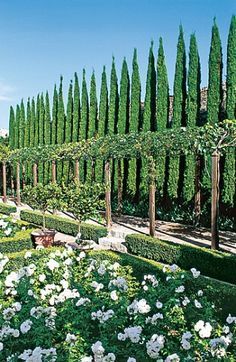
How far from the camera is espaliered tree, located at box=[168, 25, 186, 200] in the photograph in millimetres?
14984

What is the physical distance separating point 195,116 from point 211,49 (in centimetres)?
234

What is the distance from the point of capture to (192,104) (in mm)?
14789

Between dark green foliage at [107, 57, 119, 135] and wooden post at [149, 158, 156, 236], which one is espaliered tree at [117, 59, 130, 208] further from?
wooden post at [149, 158, 156, 236]

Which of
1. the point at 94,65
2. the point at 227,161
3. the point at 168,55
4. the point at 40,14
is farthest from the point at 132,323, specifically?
the point at 94,65

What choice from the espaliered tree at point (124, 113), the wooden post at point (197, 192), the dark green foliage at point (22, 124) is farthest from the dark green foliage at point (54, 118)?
the wooden post at point (197, 192)

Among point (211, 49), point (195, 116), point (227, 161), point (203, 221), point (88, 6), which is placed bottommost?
point (203, 221)

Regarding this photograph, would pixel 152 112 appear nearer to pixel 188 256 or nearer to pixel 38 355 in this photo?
pixel 188 256

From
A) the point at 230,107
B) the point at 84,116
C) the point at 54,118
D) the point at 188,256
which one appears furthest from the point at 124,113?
the point at 188,256

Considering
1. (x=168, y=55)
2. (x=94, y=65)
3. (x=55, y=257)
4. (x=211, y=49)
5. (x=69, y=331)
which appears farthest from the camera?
(x=94, y=65)

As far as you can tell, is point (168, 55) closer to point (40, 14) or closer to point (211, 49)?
point (211, 49)

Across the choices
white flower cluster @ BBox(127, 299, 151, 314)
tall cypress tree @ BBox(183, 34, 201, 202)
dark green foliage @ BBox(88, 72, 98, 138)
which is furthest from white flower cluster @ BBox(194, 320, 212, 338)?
dark green foliage @ BBox(88, 72, 98, 138)

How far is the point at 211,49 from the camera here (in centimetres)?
1424

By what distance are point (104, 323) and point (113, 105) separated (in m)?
16.0

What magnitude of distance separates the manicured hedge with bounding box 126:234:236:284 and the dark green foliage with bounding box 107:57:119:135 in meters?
10.2
